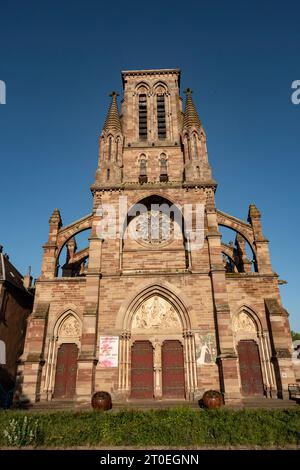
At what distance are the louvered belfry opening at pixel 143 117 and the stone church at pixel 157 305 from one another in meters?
4.52

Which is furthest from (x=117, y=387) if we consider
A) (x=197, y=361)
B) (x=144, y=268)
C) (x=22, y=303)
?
(x=22, y=303)

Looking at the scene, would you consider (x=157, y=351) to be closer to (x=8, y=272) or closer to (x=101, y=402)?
(x=101, y=402)

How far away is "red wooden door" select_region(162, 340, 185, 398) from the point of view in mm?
17484

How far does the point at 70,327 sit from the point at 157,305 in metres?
5.31

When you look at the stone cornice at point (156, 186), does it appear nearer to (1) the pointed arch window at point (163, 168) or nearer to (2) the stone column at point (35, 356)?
Result: (1) the pointed arch window at point (163, 168)

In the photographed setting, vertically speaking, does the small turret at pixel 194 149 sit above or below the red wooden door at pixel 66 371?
above

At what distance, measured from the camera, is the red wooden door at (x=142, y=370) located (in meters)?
17.6

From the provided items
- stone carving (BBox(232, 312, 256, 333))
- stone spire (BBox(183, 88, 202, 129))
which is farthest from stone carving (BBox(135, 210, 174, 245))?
stone spire (BBox(183, 88, 202, 129))

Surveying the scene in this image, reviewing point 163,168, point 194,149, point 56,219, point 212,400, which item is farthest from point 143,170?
point 212,400

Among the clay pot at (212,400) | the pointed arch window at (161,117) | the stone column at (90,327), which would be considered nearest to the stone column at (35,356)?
the stone column at (90,327)

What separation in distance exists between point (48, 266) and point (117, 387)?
8451 millimetres

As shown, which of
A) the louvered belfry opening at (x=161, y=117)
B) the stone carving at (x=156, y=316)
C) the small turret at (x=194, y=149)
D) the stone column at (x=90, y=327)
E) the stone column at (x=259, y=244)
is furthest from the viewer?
the louvered belfry opening at (x=161, y=117)

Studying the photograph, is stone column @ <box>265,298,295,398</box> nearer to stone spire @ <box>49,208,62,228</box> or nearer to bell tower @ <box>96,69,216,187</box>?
bell tower @ <box>96,69,216,187</box>
